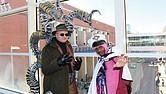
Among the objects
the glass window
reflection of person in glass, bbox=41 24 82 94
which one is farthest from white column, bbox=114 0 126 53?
reflection of person in glass, bbox=41 24 82 94

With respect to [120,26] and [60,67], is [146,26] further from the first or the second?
[60,67]

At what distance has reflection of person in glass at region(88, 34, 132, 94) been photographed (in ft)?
5.19

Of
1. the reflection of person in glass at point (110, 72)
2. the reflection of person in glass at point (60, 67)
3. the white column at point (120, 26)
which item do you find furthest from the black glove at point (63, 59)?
the white column at point (120, 26)

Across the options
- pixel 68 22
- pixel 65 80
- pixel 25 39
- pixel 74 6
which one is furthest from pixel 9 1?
pixel 65 80

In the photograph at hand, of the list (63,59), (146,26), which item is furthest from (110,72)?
(146,26)

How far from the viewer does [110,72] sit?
1.61 meters

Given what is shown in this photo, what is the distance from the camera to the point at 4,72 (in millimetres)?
4969

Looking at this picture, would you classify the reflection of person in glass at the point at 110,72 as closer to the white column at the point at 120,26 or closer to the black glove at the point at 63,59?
the black glove at the point at 63,59

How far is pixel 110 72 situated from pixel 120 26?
0.92 m

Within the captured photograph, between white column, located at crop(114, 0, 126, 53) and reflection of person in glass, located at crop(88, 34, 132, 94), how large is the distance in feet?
2.37

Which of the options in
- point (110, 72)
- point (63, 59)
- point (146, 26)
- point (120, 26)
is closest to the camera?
point (110, 72)

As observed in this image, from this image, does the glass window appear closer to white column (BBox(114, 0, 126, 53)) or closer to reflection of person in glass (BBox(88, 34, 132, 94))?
white column (BBox(114, 0, 126, 53))

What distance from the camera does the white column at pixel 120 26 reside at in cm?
240

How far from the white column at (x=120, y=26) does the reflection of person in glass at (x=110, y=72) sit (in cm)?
72
